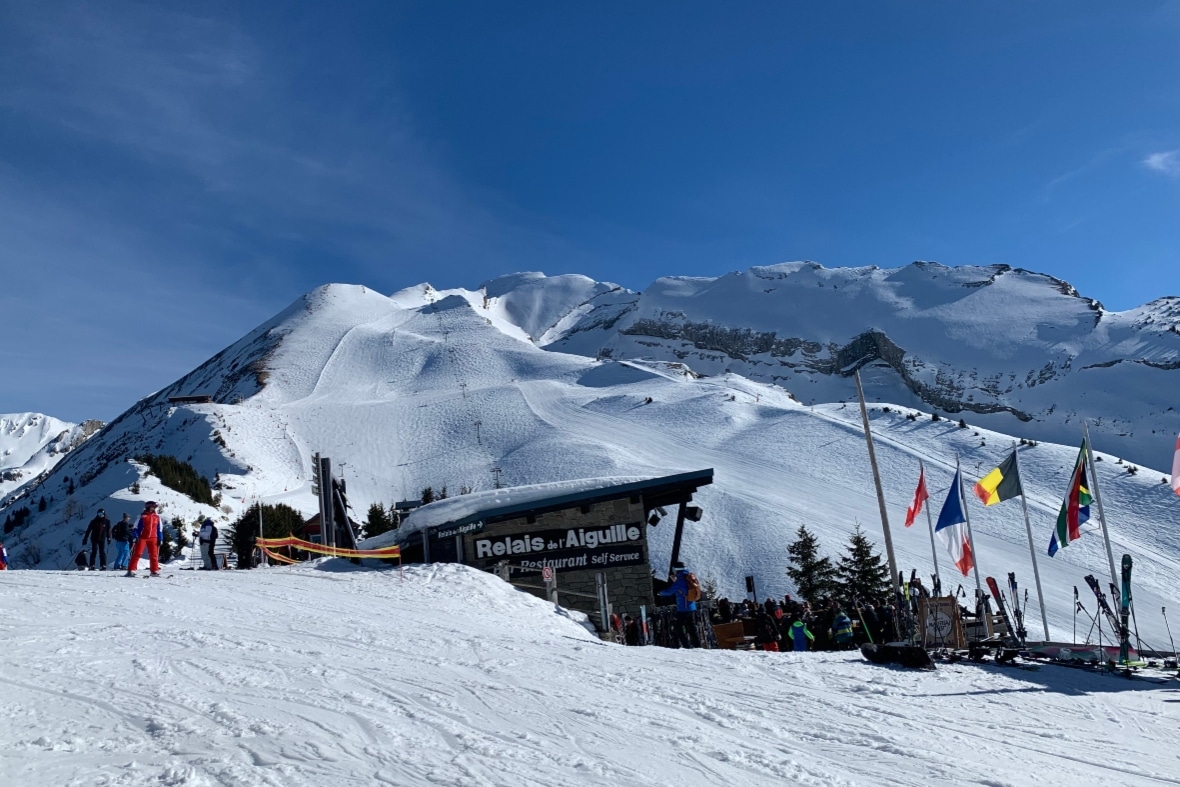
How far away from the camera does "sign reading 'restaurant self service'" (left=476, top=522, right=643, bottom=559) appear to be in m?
20.0

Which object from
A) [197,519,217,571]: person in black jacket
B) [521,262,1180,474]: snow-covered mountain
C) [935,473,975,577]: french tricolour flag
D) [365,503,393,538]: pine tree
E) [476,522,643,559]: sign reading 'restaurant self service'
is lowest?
[935,473,975,577]: french tricolour flag

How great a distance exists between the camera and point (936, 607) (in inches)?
598

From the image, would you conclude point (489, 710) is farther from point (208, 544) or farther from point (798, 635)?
point (208, 544)

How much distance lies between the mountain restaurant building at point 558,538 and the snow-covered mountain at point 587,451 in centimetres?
1429

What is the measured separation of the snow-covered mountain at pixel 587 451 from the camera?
121 ft

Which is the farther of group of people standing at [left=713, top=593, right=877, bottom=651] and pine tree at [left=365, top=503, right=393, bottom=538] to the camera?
pine tree at [left=365, top=503, right=393, bottom=538]

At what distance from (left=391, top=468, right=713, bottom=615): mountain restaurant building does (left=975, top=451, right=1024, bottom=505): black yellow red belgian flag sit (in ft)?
27.4

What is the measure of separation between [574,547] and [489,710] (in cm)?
1294

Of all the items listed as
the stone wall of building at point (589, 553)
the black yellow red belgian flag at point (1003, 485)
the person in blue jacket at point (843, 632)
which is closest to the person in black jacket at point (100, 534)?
the stone wall of building at point (589, 553)

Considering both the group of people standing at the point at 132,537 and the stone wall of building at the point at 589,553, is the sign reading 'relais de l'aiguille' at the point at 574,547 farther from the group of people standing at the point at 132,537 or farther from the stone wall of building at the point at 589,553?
the group of people standing at the point at 132,537

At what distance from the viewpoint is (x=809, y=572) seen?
31.4m

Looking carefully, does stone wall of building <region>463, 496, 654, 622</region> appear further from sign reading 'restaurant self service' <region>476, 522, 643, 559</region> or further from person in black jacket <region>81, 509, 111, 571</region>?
person in black jacket <region>81, 509, 111, 571</region>

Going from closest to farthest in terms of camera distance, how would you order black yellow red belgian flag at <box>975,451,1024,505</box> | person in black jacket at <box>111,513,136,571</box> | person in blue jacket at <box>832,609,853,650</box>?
person in blue jacket at <box>832,609,853,650</box> → person in black jacket at <box>111,513,136,571</box> → black yellow red belgian flag at <box>975,451,1024,505</box>

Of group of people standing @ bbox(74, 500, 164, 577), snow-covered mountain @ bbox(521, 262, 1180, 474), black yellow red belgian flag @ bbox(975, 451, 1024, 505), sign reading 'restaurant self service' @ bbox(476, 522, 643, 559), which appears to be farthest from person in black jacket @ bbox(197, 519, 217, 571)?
snow-covered mountain @ bbox(521, 262, 1180, 474)
